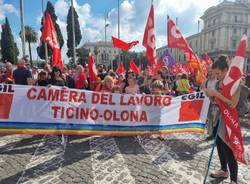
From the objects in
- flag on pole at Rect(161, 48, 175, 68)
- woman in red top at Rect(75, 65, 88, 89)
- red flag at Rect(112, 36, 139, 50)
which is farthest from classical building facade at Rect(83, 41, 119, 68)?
woman in red top at Rect(75, 65, 88, 89)

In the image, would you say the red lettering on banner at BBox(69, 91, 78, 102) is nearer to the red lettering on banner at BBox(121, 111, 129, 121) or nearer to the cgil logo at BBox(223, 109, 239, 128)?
the red lettering on banner at BBox(121, 111, 129, 121)

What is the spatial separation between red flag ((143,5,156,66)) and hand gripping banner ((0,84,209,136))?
10.5 feet

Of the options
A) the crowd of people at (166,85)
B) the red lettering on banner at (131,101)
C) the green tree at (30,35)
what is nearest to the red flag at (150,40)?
the crowd of people at (166,85)

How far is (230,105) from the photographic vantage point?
3396 mm

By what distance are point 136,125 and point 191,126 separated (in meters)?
1.37

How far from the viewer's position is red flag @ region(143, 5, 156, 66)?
8.96m

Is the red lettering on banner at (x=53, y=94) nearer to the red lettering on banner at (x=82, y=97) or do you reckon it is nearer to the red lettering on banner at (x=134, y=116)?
the red lettering on banner at (x=82, y=97)

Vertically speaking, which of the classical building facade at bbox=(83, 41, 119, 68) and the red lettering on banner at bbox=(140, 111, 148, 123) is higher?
the classical building facade at bbox=(83, 41, 119, 68)

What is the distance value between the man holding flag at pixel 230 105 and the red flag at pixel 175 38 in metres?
4.17

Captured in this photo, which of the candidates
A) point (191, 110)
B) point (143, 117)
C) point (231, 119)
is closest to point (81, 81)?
point (143, 117)

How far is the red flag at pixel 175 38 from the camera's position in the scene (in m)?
7.82

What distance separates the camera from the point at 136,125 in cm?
596

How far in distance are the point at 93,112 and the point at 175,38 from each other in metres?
4.01

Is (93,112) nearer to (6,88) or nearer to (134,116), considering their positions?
(134,116)
